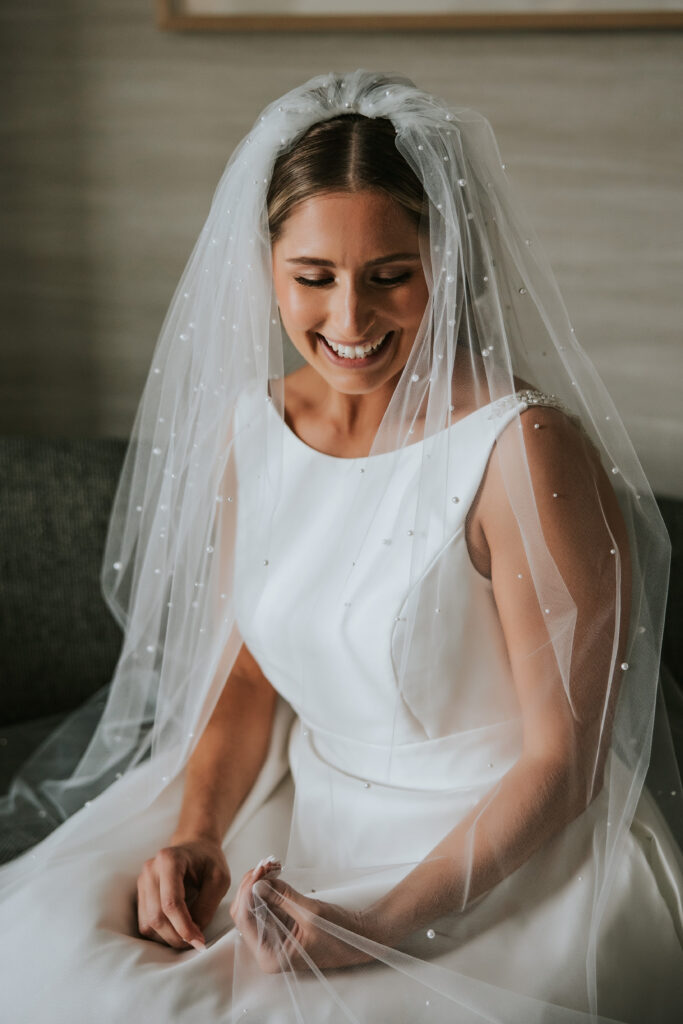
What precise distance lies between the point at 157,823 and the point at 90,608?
608 millimetres

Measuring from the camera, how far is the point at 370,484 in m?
1.21

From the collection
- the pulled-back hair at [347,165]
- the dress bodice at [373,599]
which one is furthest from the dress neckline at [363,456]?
the pulled-back hair at [347,165]

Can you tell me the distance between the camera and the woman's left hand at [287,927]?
3.25 feet

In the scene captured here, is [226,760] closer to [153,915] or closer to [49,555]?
[153,915]

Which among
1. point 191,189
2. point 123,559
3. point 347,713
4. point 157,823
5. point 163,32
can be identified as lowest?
point 157,823

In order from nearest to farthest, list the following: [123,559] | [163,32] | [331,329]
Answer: [331,329]
[123,559]
[163,32]

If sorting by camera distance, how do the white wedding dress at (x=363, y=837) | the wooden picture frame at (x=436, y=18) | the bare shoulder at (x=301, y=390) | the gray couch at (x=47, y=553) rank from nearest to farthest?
the white wedding dress at (x=363, y=837) < the bare shoulder at (x=301, y=390) < the wooden picture frame at (x=436, y=18) < the gray couch at (x=47, y=553)

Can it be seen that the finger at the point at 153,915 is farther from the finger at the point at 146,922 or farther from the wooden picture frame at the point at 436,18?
the wooden picture frame at the point at 436,18

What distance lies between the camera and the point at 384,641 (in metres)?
1.16

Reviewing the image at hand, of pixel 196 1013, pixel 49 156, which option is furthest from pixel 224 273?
pixel 49 156

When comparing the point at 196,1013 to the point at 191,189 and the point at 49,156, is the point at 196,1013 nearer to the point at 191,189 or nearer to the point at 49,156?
the point at 191,189

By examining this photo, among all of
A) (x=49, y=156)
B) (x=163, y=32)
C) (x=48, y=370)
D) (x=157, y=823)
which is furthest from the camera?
(x=48, y=370)

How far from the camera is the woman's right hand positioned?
3.55 ft

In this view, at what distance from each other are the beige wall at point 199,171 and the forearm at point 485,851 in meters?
0.84
